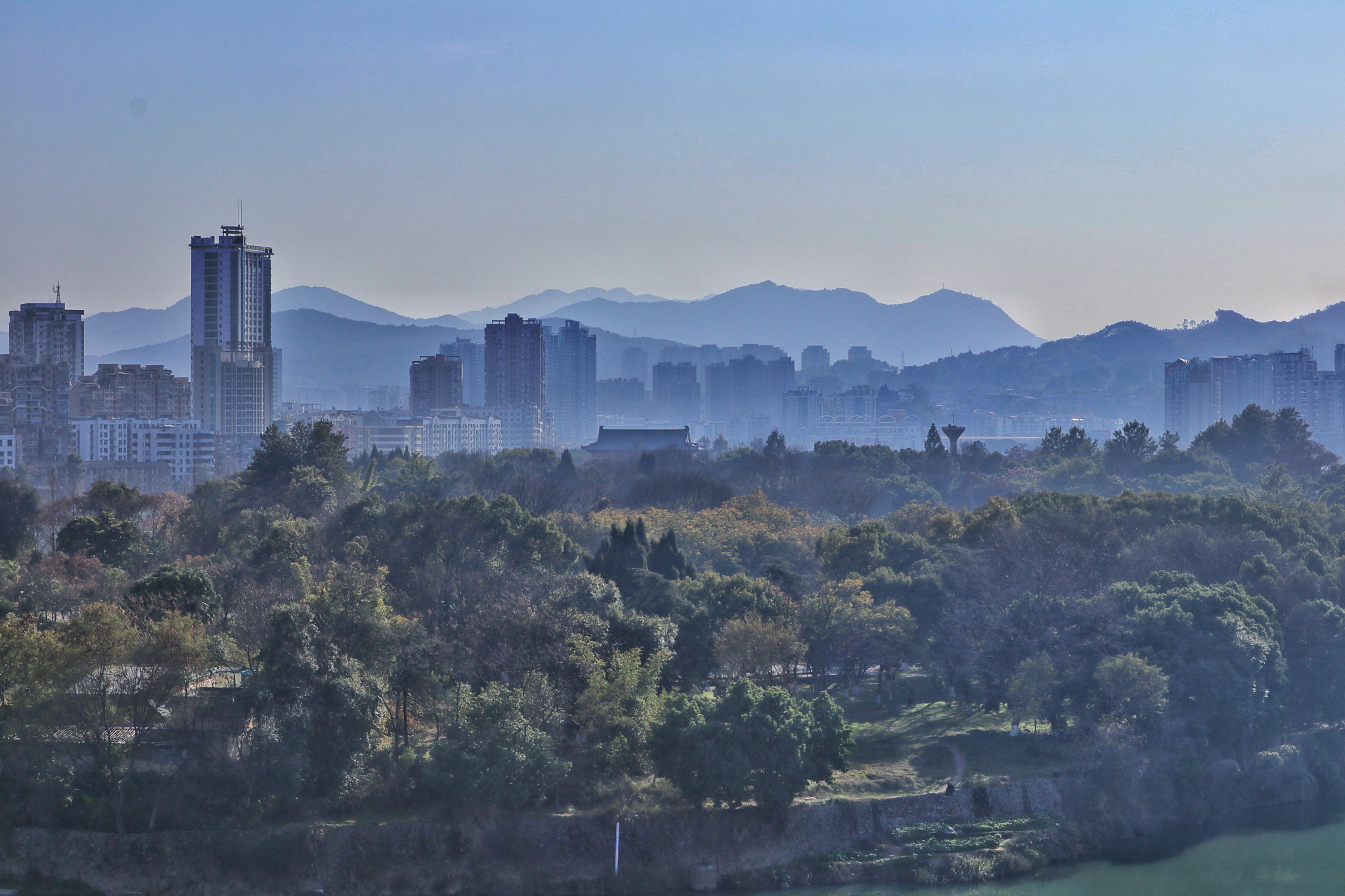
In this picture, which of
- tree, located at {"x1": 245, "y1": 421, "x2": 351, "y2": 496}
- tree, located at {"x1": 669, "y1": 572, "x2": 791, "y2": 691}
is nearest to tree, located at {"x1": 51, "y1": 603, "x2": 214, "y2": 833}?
tree, located at {"x1": 669, "y1": 572, "x2": 791, "y2": 691}

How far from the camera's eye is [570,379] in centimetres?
13125

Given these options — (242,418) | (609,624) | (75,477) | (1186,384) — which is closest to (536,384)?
(242,418)

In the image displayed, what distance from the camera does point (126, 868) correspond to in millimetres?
16094

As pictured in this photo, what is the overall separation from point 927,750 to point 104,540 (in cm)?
1718

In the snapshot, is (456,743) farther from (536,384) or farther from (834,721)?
(536,384)

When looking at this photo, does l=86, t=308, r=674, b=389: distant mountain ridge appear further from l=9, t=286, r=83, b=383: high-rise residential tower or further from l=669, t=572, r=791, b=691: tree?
l=669, t=572, r=791, b=691: tree

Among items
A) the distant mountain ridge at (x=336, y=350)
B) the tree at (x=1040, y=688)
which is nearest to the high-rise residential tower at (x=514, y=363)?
the distant mountain ridge at (x=336, y=350)

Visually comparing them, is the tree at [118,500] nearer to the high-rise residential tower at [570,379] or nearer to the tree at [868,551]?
the tree at [868,551]

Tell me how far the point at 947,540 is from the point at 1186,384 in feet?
274

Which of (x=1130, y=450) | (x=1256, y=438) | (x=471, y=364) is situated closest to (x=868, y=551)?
(x=1130, y=450)

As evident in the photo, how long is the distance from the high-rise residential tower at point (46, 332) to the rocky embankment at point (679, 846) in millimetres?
72361

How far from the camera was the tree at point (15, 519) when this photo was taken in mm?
29891

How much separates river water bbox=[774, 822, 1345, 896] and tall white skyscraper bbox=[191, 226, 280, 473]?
68.6 meters

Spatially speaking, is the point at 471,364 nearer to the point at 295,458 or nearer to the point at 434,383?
the point at 434,383
